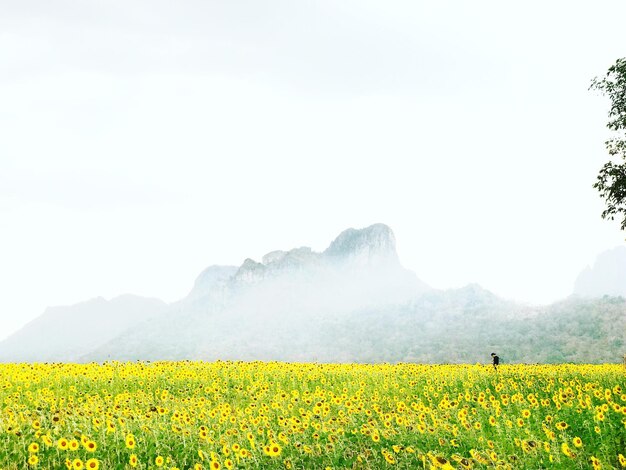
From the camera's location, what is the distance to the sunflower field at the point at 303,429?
692 cm

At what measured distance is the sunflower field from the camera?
692cm

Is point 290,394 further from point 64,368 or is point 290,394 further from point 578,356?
point 578,356

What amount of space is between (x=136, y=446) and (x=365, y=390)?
7799 millimetres

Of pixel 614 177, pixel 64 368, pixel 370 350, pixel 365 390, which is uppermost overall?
pixel 614 177

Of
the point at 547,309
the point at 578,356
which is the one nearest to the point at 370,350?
the point at 547,309

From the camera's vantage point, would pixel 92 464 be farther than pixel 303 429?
No

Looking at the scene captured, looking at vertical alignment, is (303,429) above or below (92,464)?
below

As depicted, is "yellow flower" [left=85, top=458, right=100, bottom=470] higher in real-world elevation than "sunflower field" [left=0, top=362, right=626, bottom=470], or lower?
higher

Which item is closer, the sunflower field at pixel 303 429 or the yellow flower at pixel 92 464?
the yellow flower at pixel 92 464

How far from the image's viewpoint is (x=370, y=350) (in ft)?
470

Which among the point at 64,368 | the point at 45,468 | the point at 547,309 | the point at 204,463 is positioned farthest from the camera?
the point at 547,309

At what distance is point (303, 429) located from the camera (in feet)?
26.9

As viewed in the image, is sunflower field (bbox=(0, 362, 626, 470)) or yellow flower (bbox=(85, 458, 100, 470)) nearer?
yellow flower (bbox=(85, 458, 100, 470))

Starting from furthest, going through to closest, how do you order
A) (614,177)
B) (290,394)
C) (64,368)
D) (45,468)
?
(614,177)
(64,368)
(290,394)
(45,468)
